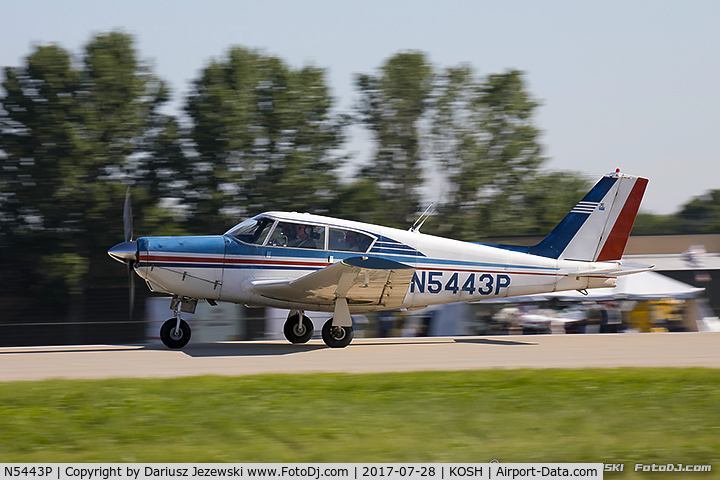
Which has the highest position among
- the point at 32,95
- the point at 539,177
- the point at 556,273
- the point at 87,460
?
the point at 32,95

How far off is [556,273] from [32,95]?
2347 cm

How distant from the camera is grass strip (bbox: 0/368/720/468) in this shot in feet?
19.4

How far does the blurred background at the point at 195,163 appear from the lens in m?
28.3

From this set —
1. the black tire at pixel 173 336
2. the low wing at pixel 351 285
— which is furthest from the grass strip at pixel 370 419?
the black tire at pixel 173 336

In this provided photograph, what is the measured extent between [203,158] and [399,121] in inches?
354

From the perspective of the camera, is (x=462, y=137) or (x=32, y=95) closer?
(x=32, y=95)

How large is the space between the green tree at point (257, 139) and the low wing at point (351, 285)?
625 inches

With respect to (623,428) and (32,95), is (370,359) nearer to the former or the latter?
(623,428)

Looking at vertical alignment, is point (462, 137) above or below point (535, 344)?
above

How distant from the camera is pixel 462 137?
33750mm

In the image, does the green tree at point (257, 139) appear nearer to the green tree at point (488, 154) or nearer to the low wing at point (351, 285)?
the green tree at point (488, 154)

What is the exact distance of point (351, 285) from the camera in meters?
12.8

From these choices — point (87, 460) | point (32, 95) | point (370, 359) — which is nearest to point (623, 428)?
point (87, 460)

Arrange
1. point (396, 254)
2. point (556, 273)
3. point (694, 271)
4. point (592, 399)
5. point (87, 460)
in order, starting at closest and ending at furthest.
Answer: point (87, 460) < point (592, 399) < point (396, 254) < point (556, 273) < point (694, 271)
